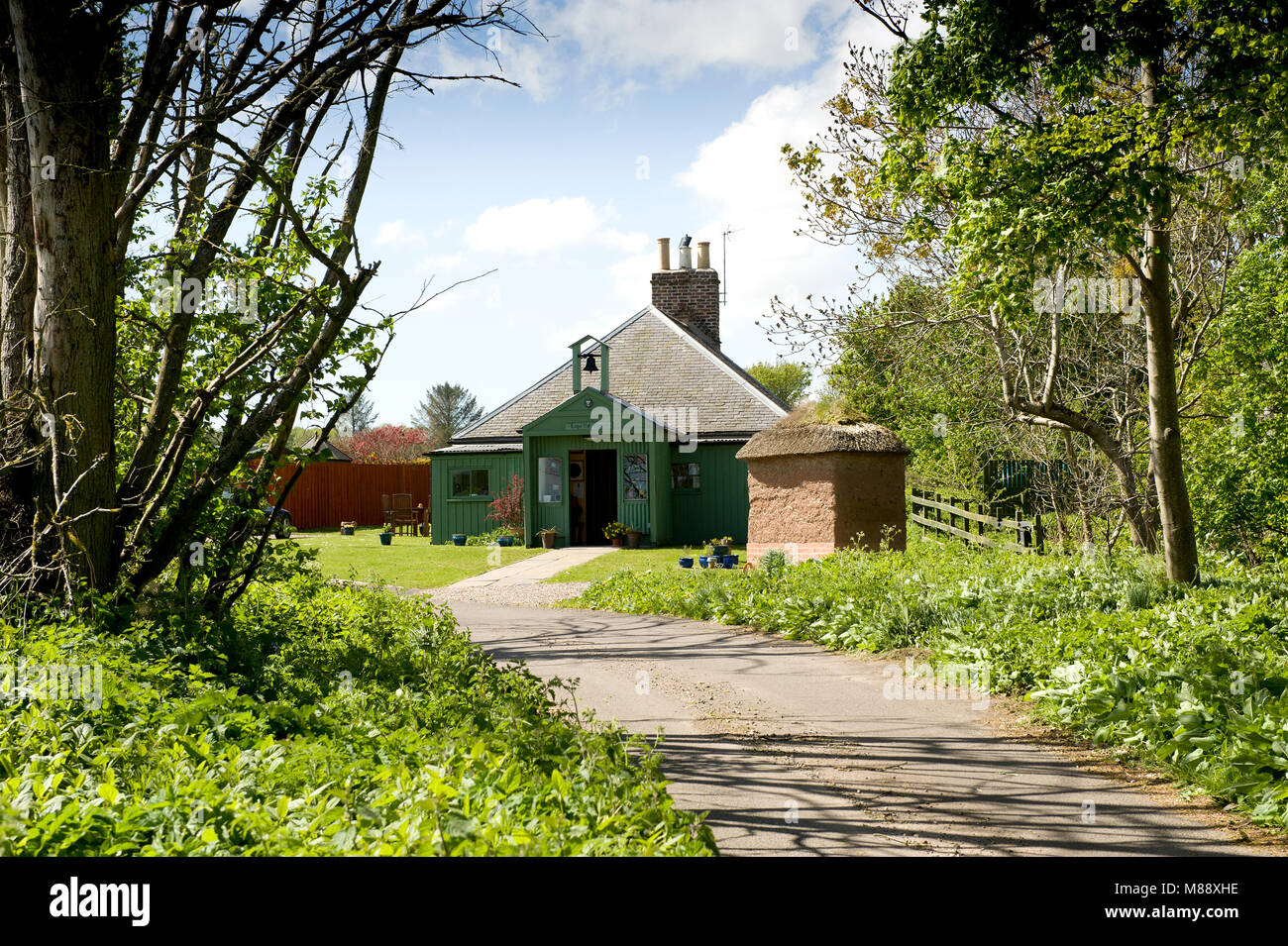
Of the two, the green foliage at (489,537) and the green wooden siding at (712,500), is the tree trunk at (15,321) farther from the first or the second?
the green foliage at (489,537)

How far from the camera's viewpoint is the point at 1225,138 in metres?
8.36

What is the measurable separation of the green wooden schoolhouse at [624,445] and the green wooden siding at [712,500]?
3 cm

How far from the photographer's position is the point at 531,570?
→ 19797 mm

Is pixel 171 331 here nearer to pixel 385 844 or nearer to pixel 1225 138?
pixel 385 844

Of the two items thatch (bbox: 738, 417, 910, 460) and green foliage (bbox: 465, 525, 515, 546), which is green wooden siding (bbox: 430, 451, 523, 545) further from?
thatch (bbox: 738, 417, 910, 460)

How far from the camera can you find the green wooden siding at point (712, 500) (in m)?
25.4

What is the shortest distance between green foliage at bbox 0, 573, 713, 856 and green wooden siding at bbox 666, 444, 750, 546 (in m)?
19.3

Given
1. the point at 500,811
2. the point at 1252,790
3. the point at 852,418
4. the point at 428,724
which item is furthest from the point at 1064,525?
the point at 500,811

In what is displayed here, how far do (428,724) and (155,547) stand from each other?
3.09 meters

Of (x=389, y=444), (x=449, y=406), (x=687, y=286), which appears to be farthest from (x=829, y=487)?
(x=449, y=406)

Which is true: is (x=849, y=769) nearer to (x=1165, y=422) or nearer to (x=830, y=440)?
(x=1165, y=422)

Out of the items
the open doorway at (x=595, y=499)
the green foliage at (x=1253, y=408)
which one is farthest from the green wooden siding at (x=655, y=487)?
the green foliage at (x=1253, y=408)

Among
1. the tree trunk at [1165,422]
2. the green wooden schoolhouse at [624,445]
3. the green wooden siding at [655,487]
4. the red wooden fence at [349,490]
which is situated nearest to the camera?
the tree trunk at [1165,422]

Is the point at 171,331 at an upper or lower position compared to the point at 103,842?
upper
